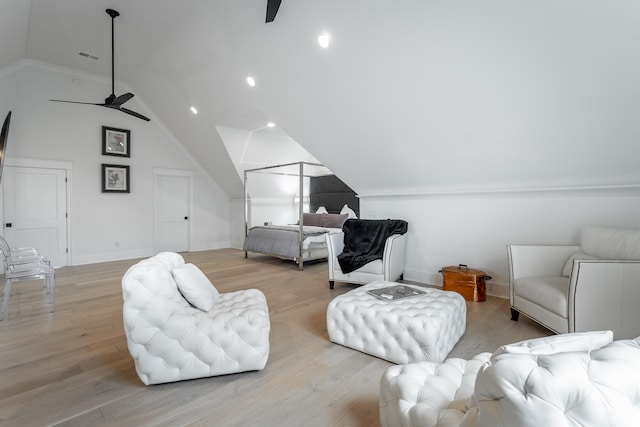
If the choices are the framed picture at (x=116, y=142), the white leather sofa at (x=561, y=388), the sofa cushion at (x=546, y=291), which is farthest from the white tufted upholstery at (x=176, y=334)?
the framed picture at (x=116, y=142)

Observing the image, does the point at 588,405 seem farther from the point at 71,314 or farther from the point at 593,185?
the point at 71,314

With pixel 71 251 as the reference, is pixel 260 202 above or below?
above

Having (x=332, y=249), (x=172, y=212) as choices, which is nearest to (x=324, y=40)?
(x=332, y=249)

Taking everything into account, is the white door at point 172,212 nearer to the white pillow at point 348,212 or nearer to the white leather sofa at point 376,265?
the white pillow at point 348,212

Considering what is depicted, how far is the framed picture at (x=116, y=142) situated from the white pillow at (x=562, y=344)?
22.6ft

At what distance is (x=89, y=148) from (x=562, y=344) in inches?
277

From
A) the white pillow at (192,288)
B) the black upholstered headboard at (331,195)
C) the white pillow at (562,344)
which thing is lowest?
the white pillow at (192,288)

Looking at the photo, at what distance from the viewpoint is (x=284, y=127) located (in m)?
→ 4.18

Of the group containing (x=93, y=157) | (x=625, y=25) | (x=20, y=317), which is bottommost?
(x=20, y=317)

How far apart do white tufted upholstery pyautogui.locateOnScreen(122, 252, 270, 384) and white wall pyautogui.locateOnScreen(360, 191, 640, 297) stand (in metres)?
2.71

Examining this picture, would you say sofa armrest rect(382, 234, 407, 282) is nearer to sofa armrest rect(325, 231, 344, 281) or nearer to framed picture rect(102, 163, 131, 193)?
sofa armrest rect(325, 231, 344, 281)

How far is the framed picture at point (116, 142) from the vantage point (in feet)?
18.7

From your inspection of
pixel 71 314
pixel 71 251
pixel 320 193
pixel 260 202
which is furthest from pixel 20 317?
pixel 320 193

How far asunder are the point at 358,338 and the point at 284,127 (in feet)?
9.88
